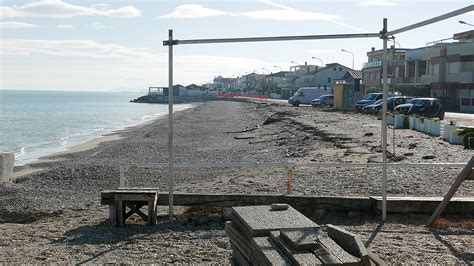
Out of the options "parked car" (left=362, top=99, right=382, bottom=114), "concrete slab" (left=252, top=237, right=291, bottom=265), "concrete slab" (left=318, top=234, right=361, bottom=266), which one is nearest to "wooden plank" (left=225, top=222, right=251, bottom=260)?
"concrete slab" (left=252, top=237, right=291, bottom=265)

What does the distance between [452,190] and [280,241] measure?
387cm

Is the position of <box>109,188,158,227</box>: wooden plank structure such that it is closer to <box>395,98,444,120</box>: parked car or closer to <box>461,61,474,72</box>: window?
<box>395,98,444,120</box>: parked car

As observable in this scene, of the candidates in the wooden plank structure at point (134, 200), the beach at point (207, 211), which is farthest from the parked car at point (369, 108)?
the wooden plank structure at point (134, 200)

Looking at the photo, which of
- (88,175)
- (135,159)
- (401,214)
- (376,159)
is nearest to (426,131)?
(376,159)

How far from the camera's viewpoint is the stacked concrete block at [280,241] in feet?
17.0

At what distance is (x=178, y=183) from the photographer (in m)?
16.7

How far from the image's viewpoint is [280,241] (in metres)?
5.52

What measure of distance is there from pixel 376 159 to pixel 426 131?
35.4 feet

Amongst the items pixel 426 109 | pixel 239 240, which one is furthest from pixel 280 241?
pixel 426 109

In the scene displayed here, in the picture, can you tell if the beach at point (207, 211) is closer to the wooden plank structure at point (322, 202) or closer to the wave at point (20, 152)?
the wooden plank structure at point (322, 202)

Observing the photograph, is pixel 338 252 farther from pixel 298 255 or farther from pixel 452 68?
pixel 452 68

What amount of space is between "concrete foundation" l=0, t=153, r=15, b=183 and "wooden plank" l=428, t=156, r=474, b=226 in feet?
48.7

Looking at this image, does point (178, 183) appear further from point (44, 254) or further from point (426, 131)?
point (426, 131)

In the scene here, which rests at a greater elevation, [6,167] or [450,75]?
[450,75]
